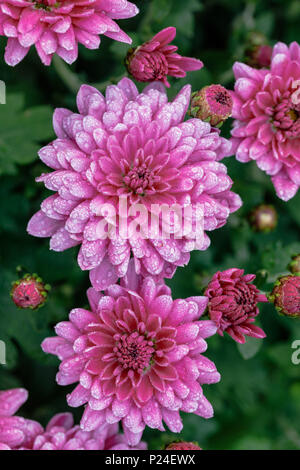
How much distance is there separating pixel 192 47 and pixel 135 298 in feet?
4.83

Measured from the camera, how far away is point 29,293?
173 cm

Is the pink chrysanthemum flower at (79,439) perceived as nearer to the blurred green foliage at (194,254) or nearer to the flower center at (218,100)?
the blurred green foliage at (194,254)

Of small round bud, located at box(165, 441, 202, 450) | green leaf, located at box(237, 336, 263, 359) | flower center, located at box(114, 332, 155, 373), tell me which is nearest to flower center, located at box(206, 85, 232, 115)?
flower center, located at box(114, 332, 155, 373)

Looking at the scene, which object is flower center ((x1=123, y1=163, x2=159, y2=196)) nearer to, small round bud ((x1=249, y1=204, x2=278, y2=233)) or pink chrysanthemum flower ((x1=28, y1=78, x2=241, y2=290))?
pink chrysanthemum flower ((x1=28, y1=78, x2=241, y2=290))

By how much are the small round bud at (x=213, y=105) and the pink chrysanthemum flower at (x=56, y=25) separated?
29 cm

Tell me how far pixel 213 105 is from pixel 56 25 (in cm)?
54

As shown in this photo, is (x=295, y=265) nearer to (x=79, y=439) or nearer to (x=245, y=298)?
(x=245, y=298)

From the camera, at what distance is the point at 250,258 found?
2375 mm

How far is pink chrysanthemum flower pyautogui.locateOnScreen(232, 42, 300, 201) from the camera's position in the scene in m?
1.82

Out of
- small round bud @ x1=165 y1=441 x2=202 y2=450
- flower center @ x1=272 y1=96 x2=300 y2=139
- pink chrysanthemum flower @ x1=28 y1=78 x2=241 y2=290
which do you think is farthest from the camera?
flower center @ x1=272 y1=96 x2=300 y2=139

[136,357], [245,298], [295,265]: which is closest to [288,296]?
[245,298]

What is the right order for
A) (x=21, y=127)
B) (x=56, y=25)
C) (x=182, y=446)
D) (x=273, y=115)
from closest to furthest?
(x=56, y=25) < (x=182, y=446) < (x=273, y=115) < (x=21, y=127)

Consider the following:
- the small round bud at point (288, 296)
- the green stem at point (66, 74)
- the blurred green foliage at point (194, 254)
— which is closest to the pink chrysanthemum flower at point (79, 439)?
the blurred green foliage at point (194, 254)

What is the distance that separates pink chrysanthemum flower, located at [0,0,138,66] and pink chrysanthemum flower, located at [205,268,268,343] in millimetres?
816
